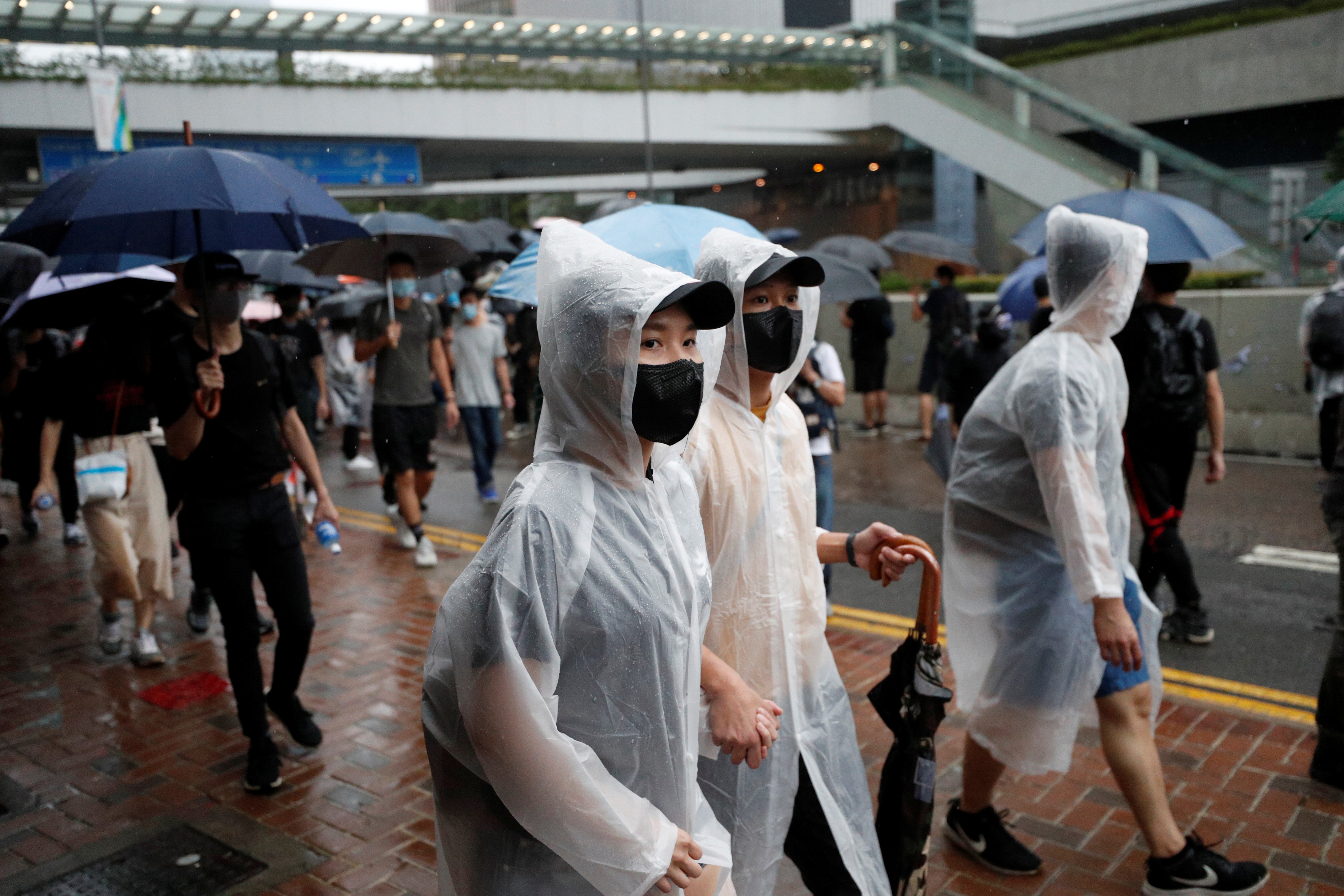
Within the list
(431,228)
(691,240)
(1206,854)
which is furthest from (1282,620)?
(431,228)

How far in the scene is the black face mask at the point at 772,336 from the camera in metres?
2.73

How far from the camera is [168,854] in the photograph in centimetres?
370

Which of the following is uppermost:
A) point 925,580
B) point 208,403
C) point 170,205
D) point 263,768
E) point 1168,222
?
point 170,205

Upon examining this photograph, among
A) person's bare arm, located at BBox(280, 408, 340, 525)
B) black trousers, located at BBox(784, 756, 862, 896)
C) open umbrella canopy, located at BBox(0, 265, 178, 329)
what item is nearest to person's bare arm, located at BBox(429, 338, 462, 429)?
open umbrella canopy, located at BBox(0, 265, 178, 329)

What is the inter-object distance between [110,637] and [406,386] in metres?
2.59

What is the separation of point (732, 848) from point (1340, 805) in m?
2.47

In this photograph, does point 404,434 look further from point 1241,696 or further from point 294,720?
point 1241,696

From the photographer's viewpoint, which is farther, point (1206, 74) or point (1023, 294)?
point (1206, 74)

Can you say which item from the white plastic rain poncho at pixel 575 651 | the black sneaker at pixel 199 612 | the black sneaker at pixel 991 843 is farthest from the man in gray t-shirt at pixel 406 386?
the white plastic rain poncho at pixel 575 651

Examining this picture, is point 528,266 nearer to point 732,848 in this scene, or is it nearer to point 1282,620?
point 732,848

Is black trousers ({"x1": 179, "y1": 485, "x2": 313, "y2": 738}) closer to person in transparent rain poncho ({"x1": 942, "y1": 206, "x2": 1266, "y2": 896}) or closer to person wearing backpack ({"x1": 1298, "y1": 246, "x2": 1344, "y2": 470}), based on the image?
person in transparent rain poncho ({"x1": 942, "y1": 206, "x2": 1266, "y2": 896})

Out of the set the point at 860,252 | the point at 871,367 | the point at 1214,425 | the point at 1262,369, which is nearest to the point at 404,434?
the point at 1214,425

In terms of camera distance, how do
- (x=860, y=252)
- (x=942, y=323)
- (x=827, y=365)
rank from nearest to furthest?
(x=827, y=365)
(x=942, y=323)
(x=860, y=252)

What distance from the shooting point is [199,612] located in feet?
20.3
